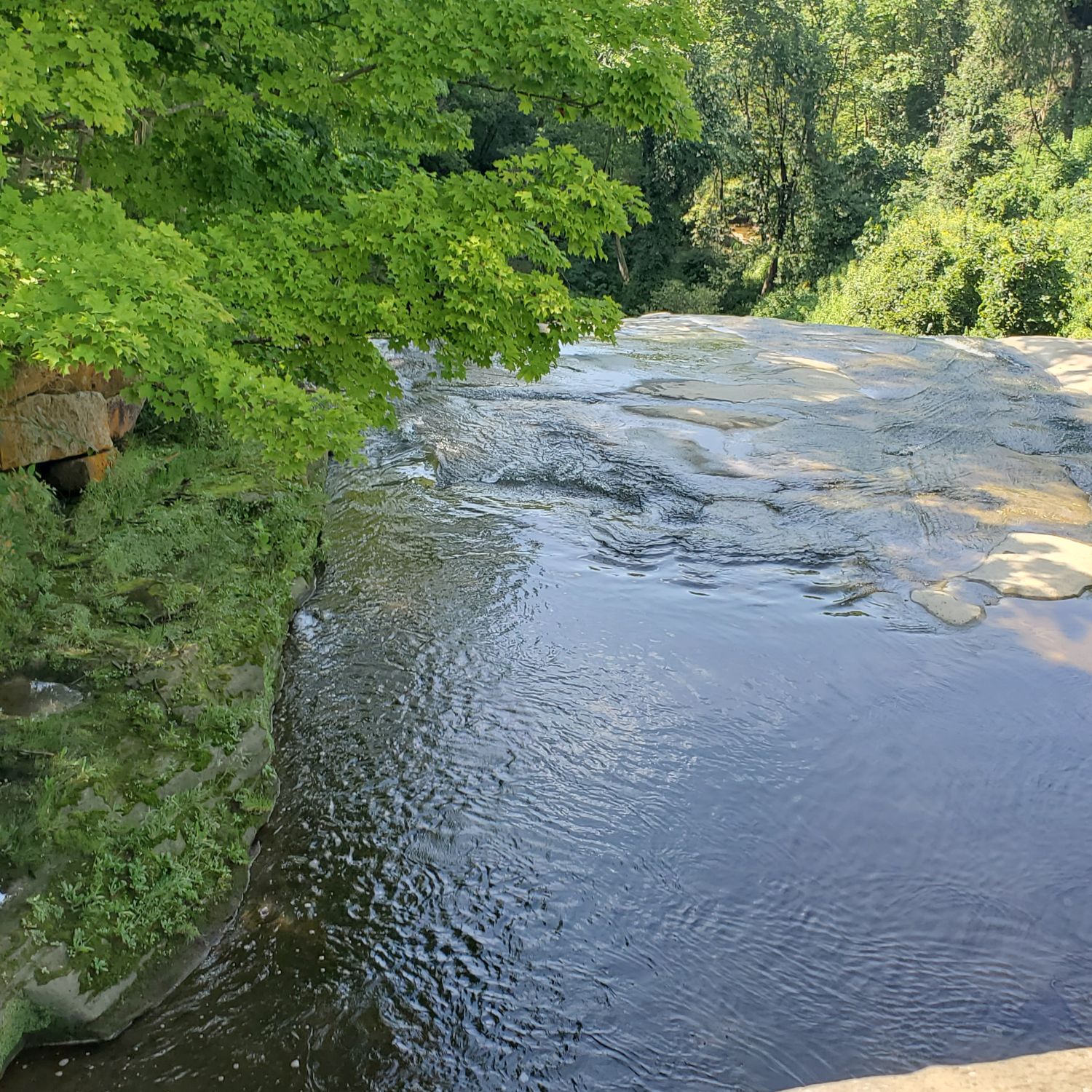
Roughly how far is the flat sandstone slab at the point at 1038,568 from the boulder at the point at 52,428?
7716 millimetres

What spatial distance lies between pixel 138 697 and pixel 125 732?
0.83ft

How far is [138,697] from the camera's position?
18.9ft

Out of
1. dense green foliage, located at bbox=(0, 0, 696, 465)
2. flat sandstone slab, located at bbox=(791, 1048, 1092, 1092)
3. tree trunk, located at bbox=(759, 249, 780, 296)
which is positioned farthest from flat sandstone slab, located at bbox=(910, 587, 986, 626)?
tree trunk, located at bbox=(759, 249, 780, 296)

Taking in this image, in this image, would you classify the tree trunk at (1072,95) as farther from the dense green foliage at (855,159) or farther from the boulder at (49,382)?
the boulder at (49,382)

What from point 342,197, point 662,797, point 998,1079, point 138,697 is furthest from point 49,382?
point 998,1079

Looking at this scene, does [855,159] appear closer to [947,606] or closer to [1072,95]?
[1072,95]

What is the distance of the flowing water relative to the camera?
14.6ft

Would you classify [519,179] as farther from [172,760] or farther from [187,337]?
[172,760]

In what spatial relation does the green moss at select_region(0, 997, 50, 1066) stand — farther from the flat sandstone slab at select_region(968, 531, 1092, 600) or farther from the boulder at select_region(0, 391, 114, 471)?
the flat sandstone slab at select_region(968, 531, 1092, 600)

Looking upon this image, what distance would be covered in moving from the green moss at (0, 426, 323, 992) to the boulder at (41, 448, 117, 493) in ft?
0.60

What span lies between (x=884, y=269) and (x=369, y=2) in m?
20.8

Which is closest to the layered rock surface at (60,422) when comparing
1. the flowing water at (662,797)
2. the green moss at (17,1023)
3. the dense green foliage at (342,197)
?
the dense green foliage at (342,197)

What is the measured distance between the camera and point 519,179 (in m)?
5.91

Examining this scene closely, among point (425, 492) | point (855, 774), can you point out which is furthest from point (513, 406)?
point (855, 774)
